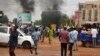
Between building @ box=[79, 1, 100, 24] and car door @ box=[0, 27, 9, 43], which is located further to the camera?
building @ box=[79, 1, 100, 24]

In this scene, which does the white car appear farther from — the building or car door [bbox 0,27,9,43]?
the building

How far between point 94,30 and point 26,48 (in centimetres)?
550

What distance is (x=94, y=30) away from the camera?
102ft

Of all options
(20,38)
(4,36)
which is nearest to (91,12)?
(20,38)

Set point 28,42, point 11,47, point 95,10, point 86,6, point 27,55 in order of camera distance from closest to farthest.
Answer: point 11,47 → point 27,55 → point 28,42 → point 95,10 → point 86,6

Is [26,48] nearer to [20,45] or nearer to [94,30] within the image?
[20,45]

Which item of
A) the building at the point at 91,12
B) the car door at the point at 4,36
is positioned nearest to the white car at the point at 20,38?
the car door at the point at 4,36

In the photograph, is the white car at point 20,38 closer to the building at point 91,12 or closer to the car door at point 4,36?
the car door at point 4,36

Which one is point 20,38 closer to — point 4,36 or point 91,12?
point 4,36

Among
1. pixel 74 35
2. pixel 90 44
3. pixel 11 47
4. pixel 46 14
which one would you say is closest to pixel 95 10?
pixel 46 14

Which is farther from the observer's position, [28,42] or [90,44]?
[90,44]

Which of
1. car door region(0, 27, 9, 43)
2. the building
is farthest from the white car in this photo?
the building

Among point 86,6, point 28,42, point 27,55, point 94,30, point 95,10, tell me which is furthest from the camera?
point 86,6

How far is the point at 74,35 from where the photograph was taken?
23.6 meters
